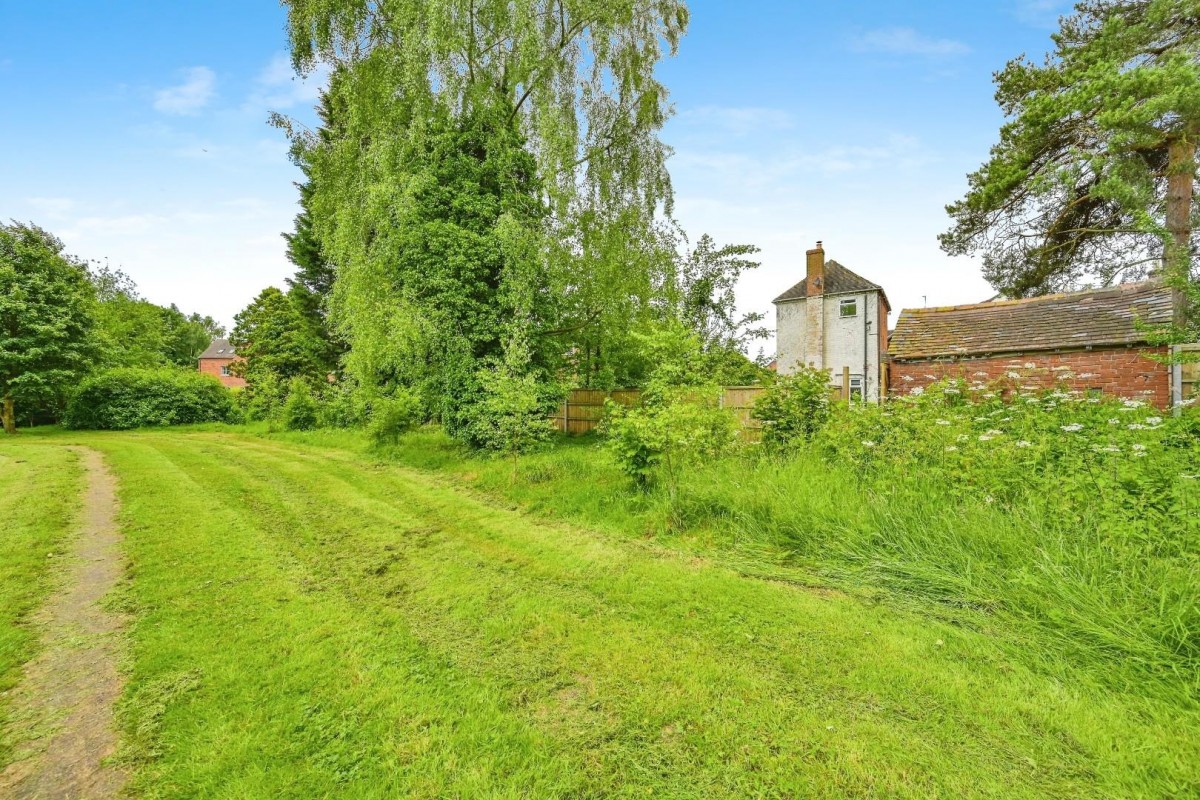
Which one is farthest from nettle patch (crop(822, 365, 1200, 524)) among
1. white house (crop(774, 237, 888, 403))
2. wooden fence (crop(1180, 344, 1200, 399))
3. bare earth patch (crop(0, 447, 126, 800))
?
white house (crop(774, 237, 888, 403))

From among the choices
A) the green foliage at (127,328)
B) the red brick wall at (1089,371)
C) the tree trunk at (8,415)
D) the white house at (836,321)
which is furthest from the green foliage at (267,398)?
the red brick wall at (1089,371)

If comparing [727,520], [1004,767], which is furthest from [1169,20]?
[1004,767]

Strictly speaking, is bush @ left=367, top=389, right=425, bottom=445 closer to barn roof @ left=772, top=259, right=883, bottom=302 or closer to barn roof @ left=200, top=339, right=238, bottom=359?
barn roof @ left=772, top=259, right=883, bottom=302

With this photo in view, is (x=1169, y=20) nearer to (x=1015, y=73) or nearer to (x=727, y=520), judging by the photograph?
(x=1015, y=73)

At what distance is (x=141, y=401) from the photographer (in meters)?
18.5

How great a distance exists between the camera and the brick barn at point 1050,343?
9.88 metres

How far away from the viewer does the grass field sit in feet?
6.00

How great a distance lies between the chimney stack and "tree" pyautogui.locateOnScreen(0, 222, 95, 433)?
29.5m

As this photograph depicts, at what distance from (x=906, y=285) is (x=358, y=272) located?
2068cm

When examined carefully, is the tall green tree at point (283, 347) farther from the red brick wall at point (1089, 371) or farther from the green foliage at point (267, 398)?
the red brick wall at point (1089, 371)

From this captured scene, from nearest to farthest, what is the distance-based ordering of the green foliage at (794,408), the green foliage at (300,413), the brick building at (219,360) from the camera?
the green foliage at (794,408) → the green foliage at (300,413) → the brick building at (219,360)

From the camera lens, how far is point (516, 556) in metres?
4.39

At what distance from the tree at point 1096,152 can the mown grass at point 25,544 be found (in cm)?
1122

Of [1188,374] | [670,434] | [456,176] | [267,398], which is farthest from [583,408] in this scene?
[267,398]
